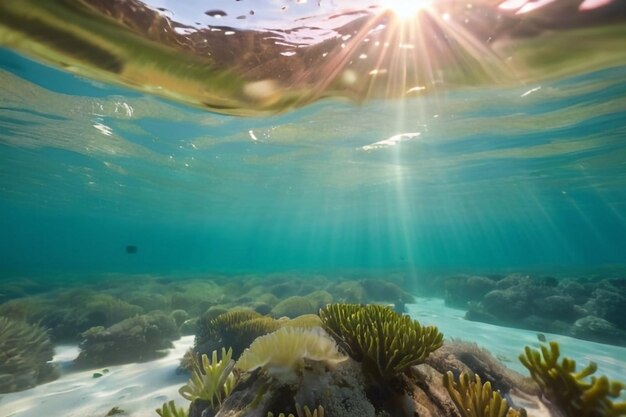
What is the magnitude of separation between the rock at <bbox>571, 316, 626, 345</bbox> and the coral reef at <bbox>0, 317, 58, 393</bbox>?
19.4m

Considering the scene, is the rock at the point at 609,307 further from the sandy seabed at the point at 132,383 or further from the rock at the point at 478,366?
the rock at the point at 478,366

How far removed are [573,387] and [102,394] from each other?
946 cm

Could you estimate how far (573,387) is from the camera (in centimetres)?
330

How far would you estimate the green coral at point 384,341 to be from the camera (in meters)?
3.35

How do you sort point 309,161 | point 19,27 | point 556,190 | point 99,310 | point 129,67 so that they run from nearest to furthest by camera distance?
point 19,27
point 129,67
point 99,310
point 309,161
point 556,190

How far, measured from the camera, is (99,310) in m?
14.4

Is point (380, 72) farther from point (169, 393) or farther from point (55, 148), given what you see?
point (55, 148)

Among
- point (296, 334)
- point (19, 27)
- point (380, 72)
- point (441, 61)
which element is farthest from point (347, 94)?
point (296, 334)

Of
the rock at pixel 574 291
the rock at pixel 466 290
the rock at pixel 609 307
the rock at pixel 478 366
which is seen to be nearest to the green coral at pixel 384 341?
the rock at pixel 478 366

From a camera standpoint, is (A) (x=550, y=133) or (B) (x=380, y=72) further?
(A) (x=550, y=133)

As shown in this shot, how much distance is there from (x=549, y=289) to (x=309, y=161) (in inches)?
700

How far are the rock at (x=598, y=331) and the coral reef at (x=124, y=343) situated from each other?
16.9 metres

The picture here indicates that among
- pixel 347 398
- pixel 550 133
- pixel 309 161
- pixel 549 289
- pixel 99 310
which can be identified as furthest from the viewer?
pixel 309 161

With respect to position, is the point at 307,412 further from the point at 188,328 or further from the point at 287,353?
the point at 188,328
